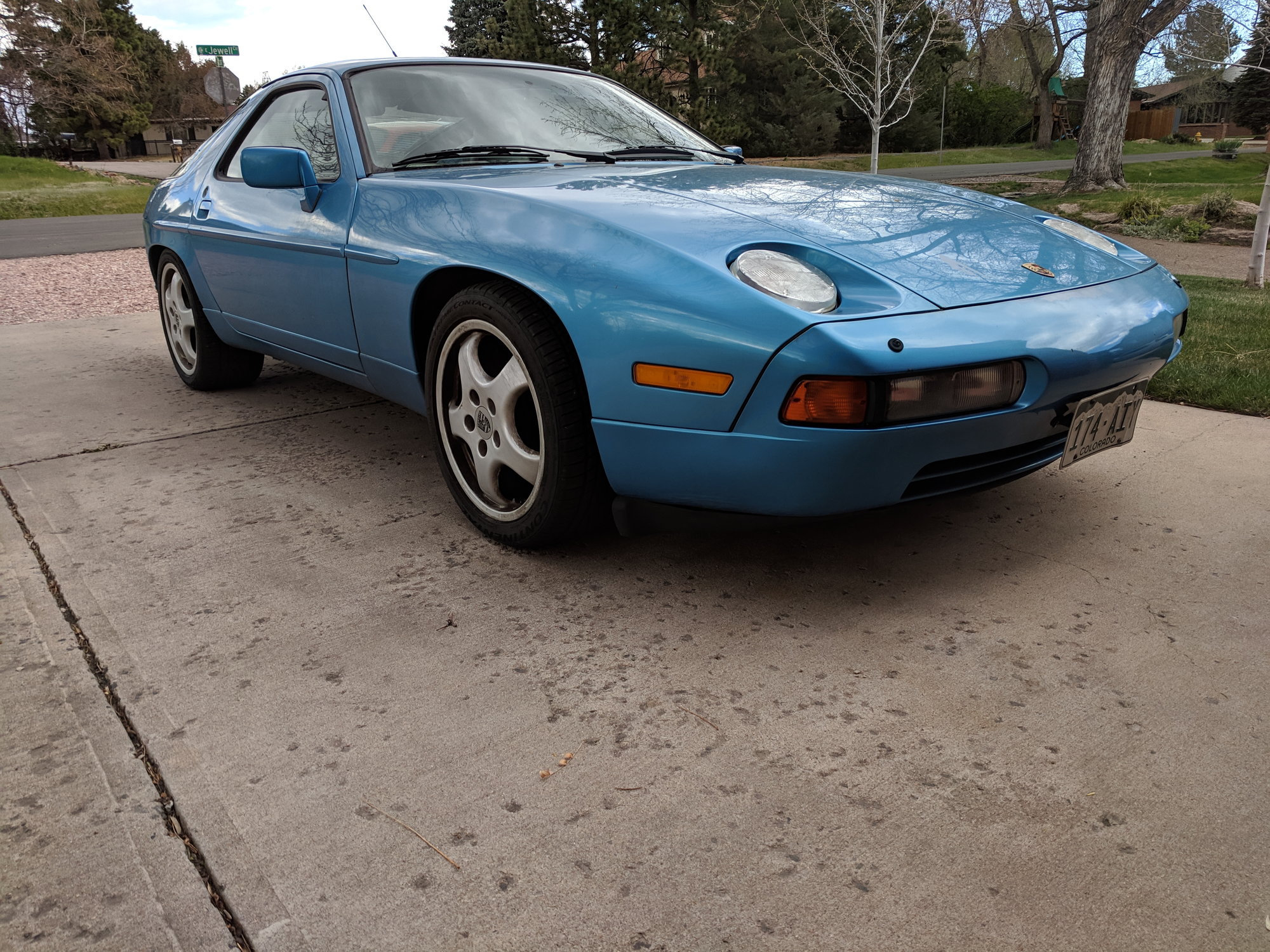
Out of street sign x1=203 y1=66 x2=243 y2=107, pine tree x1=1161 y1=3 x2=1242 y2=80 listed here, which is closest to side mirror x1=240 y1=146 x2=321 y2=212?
pine tree x1=1161 y1=3 x2=1242 y2=80

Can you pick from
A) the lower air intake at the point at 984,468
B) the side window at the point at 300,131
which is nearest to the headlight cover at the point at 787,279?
the lower air intake at the point at 984,468

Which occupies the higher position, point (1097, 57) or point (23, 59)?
point (23, 59)

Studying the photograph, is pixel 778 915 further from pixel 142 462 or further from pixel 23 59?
pixel 23 59

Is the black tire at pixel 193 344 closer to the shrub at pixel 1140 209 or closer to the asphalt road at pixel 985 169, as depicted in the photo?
the shrub at pixel 1140 209

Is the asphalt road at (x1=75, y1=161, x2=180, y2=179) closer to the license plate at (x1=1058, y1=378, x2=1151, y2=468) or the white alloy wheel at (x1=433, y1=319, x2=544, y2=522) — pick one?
the white alloy wheel at (x1=433, y1=319, x2=544, y2=522)

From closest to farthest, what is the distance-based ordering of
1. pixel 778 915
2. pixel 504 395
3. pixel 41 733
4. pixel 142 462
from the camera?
1. pixel 778 915
2. pixel 41 733
3. pixel 504 395
4. pixel 142 462

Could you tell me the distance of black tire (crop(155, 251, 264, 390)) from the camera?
4281 millimetres

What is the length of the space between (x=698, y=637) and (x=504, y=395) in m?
0.81

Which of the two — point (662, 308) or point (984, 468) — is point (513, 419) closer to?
point (662, 308)

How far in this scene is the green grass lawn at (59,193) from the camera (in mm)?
17531

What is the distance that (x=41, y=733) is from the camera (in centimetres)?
187

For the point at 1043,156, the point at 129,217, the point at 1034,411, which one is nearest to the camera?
the point at 1034,411

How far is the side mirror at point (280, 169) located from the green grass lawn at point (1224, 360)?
3362 mm

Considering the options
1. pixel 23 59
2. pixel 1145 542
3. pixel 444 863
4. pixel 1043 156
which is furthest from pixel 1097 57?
pixel 23 59
